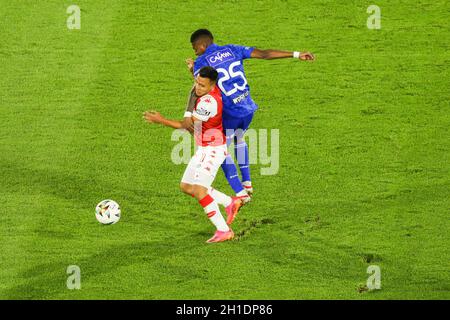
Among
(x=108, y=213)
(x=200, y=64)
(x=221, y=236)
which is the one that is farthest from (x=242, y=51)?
(x=108, y=213)

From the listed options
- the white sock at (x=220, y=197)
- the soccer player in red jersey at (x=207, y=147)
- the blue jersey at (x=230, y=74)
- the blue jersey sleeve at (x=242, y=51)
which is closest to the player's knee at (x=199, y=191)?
the soccer player in red jersey at (x=207, y=147)

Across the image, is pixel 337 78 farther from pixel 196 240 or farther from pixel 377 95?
pixel 196 240

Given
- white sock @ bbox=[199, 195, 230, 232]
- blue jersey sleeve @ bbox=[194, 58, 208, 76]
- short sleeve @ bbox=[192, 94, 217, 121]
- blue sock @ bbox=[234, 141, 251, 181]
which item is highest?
blue jersey sleeve @ bbox=[194, 58, 208, 76]

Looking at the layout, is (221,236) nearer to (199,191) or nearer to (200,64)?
(199,191)

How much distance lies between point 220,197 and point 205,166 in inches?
25.2

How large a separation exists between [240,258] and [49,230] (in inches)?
96.7

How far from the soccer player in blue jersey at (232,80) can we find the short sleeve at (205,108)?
859 millimetres

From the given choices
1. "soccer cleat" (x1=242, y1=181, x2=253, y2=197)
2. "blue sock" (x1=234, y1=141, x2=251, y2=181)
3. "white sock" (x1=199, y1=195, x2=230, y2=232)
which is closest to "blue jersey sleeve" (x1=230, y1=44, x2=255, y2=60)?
"blue sock" (x1=234, y1=141, x2=251, y2=181)

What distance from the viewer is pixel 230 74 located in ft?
45.6

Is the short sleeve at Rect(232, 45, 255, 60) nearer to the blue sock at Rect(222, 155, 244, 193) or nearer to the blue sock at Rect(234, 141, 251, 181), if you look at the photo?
the blue sock at Rect(234, 141, 251, 181)

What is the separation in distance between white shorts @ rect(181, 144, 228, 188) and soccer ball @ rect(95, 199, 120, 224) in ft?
3.65

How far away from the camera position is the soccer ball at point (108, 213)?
1372 centimetres

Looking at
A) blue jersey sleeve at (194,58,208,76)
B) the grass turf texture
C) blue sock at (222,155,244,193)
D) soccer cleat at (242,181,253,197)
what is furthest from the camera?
soccer cleat at (242,181,253,197)

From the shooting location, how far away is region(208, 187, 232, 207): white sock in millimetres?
13562
